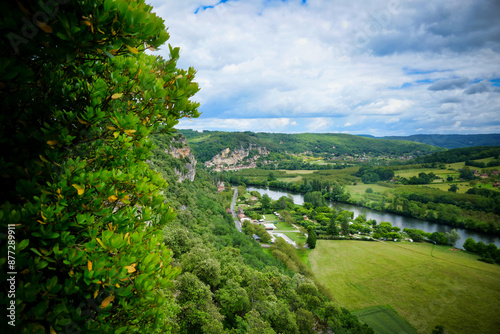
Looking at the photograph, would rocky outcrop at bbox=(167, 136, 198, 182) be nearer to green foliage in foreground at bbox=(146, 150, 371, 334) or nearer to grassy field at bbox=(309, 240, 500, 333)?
green foliage in foreground at bbox=(146, 150, 371, 334)

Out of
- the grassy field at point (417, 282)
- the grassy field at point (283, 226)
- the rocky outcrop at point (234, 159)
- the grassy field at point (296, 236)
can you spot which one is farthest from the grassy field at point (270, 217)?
the rocky outcrop at point (234, 159)

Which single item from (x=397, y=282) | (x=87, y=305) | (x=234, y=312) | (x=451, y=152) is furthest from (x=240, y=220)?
(x=451, y=152)

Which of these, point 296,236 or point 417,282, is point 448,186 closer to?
point 417,282

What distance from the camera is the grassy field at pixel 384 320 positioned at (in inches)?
967

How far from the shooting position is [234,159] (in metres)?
164

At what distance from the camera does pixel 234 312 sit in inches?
663

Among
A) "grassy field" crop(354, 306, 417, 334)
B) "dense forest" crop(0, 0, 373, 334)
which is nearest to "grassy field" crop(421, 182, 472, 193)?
"grassy field" crop(354, 306, 417, 334)

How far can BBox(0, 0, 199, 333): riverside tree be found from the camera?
6.15 feet

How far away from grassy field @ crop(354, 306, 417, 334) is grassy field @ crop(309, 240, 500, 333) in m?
0.74

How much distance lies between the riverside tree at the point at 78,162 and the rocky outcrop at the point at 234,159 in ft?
462

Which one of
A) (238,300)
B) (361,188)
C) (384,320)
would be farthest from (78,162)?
(361,188)

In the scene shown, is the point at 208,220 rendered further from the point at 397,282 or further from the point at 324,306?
the point at 397,282

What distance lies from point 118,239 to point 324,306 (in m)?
24.2

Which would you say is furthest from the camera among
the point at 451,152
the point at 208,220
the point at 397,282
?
the point at 451,152
